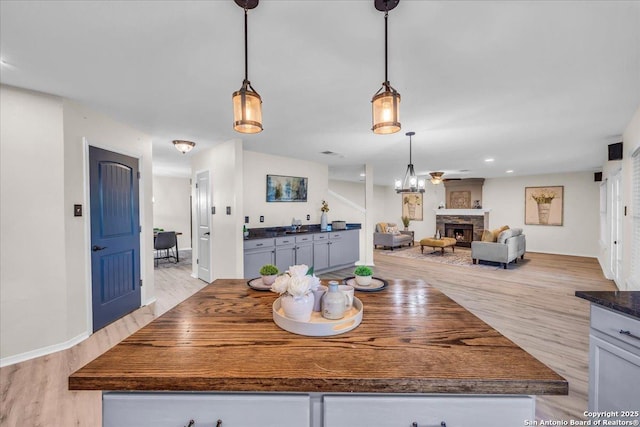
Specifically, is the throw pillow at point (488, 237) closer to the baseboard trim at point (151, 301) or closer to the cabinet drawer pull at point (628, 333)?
the cabinet drawer pull at point (628, 333)

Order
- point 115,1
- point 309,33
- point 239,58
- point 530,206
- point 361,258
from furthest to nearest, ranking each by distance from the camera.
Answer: point 530,206 → point 361,258 → point 239,58 → point 309,33 → point 115,1

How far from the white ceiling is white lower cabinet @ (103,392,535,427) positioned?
1.71m

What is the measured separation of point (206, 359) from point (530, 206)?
9.52 meters

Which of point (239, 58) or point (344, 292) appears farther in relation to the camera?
point (239, 58)

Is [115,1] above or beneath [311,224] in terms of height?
above

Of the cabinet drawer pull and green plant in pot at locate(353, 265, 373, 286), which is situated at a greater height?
green plant in pot at locate(353, 265, 373, 286)

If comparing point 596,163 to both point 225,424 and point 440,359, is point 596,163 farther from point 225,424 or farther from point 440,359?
point 225,424

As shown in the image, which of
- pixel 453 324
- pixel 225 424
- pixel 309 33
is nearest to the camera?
pixel 225 424

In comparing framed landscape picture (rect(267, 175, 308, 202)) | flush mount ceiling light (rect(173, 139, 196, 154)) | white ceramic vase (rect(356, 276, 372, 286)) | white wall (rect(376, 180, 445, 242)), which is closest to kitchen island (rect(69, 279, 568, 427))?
white ceramic vase (rect(356, 276, 372, 286))

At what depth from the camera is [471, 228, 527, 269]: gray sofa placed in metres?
5.57

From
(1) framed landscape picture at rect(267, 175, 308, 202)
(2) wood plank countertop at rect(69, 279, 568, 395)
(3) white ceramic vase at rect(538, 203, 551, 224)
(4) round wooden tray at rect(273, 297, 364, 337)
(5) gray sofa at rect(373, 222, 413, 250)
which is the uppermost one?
(1) framed landscape picture at rect(267, 175, 308, 202)

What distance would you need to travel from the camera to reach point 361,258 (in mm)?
6227

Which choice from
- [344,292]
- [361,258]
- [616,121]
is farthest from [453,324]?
[361,258]

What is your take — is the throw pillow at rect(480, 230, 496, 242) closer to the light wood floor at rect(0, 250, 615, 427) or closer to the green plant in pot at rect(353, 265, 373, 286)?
the light wood floor at rect(0, 250, 615, 427)
